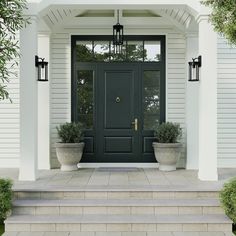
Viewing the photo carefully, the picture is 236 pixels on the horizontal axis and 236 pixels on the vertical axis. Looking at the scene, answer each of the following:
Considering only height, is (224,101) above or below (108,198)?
above

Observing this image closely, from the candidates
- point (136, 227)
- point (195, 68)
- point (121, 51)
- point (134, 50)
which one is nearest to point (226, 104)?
point (195, 68)

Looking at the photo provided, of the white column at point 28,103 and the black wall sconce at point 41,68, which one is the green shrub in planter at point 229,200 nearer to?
the white column at point 28,103

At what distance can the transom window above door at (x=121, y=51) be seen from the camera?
7582 millimetres

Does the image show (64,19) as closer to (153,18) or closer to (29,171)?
(153,18)

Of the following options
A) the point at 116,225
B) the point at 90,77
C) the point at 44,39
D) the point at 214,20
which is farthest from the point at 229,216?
the point at 44,39

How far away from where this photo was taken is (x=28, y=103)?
5.93 m

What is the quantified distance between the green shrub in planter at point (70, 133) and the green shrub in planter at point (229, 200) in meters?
3.18

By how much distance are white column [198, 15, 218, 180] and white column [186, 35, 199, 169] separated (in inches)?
52.2

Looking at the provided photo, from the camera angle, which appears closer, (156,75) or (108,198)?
(108,198)

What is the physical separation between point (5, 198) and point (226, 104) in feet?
16.0

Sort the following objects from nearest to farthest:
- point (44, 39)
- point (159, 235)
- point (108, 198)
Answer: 1. point (159, 235)
2. point (108, 198)
3. point (44, 39)

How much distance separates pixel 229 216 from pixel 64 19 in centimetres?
487

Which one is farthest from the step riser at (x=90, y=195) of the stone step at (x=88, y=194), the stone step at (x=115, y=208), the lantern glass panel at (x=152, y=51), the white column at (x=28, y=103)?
the lantern glass panel at (x=152, y=51)

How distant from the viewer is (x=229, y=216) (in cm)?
475
